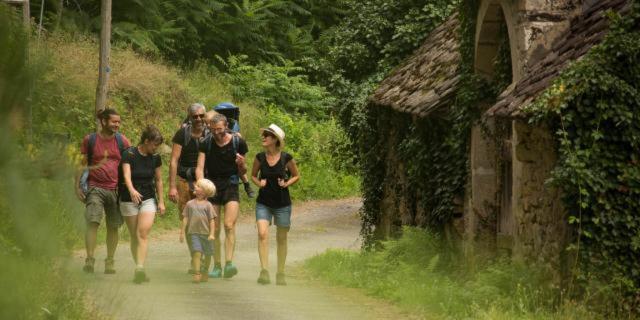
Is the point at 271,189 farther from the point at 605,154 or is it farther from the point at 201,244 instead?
the point at 605,154

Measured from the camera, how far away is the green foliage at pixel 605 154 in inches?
376

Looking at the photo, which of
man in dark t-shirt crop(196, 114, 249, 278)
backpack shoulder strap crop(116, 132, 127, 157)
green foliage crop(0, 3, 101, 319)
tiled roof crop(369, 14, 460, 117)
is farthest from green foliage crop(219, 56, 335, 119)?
green foliage crop(0, 3, 101, 319)

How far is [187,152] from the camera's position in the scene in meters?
13.4

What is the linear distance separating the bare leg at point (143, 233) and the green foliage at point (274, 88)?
21.0 m

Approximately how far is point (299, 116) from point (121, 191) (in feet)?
75.1

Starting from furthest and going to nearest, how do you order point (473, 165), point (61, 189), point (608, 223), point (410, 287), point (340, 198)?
point (340, 198) → point (473, 165) → point (410, 287) → point (608, 223) → point (61, 189)

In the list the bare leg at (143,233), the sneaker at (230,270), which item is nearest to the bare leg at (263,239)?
the sneaker at (230,270)

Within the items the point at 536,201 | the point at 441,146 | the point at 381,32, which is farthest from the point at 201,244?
the point at 381,32

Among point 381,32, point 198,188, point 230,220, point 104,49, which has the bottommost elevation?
point 230,220

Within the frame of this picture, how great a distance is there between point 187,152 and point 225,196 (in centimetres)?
86

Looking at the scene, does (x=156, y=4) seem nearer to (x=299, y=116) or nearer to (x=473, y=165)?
(x=299, y=116)

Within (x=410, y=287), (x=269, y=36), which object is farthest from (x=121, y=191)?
(x=269, y=36)

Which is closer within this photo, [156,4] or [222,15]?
[156,4]

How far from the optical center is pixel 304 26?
40.0m
